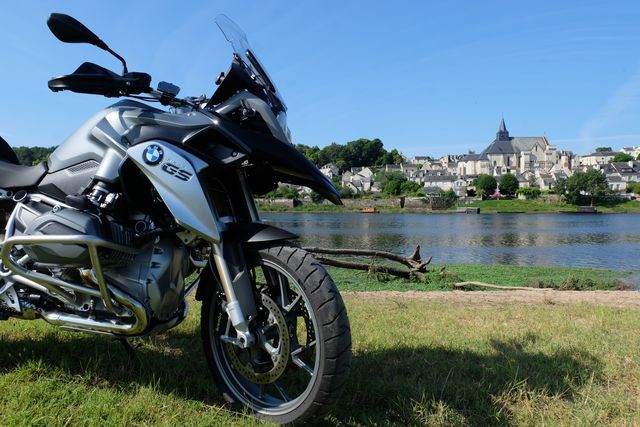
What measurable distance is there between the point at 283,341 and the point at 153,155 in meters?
1.13

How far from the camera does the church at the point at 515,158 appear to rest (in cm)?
15838

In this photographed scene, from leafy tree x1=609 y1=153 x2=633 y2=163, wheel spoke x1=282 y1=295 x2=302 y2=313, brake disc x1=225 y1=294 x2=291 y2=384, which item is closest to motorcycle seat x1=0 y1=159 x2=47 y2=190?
brake disc x1=225 y1=294 x2=291 y2=384

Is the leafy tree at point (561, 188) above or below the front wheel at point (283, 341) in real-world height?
above

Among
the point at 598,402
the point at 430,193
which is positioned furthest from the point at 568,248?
the point at 430,193

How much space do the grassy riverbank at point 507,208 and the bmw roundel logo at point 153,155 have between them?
278 feet

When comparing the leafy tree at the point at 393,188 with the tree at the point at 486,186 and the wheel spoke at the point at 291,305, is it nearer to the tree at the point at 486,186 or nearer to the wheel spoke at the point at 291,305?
the tree at the point at 486,186

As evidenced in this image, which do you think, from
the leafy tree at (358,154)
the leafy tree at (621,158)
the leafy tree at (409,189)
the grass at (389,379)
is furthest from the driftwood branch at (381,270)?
the leafy tree at (621,158)

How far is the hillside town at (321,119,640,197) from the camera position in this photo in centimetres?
13412

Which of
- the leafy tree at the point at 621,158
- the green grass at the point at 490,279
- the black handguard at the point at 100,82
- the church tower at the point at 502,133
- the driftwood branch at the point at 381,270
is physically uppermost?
the church tower at the point at 502,133

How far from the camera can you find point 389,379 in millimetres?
2998

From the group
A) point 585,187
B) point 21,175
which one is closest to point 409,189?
point 585,187

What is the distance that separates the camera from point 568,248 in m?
27.3

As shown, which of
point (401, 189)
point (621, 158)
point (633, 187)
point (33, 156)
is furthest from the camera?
point (621, 158)

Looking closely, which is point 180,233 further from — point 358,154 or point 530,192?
point 358,154
